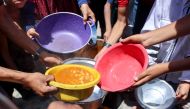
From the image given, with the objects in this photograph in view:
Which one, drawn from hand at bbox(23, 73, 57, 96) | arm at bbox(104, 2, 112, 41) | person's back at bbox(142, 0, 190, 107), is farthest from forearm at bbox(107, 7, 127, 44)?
hand at bbox(23, 73, 57, 96)

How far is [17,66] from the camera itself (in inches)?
105

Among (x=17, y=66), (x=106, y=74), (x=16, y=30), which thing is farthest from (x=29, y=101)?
(x=106, y=74)

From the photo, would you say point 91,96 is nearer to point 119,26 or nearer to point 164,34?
point 164,34

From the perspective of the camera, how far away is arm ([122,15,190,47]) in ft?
7.05

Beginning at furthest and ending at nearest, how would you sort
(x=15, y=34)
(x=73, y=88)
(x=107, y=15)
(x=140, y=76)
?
(x=107, y=15)
(x=15, y=34)
(x=140, y=76)
(x=73, y=88)

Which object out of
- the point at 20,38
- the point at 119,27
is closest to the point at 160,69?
the point at 119,27

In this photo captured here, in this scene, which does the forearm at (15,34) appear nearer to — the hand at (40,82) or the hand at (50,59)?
the hand at (50,59)

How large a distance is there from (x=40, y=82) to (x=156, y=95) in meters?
1.15

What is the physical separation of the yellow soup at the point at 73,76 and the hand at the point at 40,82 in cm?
6

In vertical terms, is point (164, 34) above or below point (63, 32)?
above

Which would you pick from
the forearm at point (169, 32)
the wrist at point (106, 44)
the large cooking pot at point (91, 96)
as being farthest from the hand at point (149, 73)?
the wrist at point (106, 44)

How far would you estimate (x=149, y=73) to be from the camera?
214 centimetres

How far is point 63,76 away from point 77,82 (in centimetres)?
10

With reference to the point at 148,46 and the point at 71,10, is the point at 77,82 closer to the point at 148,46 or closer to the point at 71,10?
the point at 148,46
